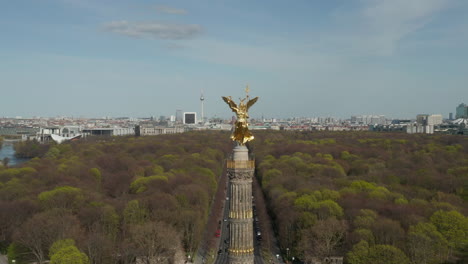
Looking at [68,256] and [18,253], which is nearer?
[68,256]

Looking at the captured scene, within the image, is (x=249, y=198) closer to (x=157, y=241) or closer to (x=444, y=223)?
(x=157, y=241)

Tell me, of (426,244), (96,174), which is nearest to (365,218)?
(426,244)

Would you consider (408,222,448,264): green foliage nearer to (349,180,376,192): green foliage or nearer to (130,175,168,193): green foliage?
(349,180,376,192): green foliage

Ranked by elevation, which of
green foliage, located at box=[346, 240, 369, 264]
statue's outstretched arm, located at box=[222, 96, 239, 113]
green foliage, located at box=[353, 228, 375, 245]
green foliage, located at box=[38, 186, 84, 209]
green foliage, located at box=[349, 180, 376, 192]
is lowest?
green foliage, located at box=[346, 240, 369, 264]

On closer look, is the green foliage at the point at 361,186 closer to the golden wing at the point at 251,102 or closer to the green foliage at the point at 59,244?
the green foliage at the point at 59,244

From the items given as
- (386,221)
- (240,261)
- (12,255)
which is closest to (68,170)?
(12,255)

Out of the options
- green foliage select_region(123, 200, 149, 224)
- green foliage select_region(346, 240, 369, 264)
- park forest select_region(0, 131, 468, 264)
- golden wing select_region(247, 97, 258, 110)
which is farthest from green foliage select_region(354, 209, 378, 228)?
golden wing select_region(247, 97, 258, 110)

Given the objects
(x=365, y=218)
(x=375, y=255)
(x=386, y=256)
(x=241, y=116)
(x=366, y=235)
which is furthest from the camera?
(x=365, y=218)

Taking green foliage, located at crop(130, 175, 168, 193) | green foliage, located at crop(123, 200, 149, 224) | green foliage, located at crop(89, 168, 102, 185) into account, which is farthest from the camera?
green foliage, located at crop(89, 168, 102, 185)

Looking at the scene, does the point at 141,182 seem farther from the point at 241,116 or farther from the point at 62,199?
the point at 241,116
